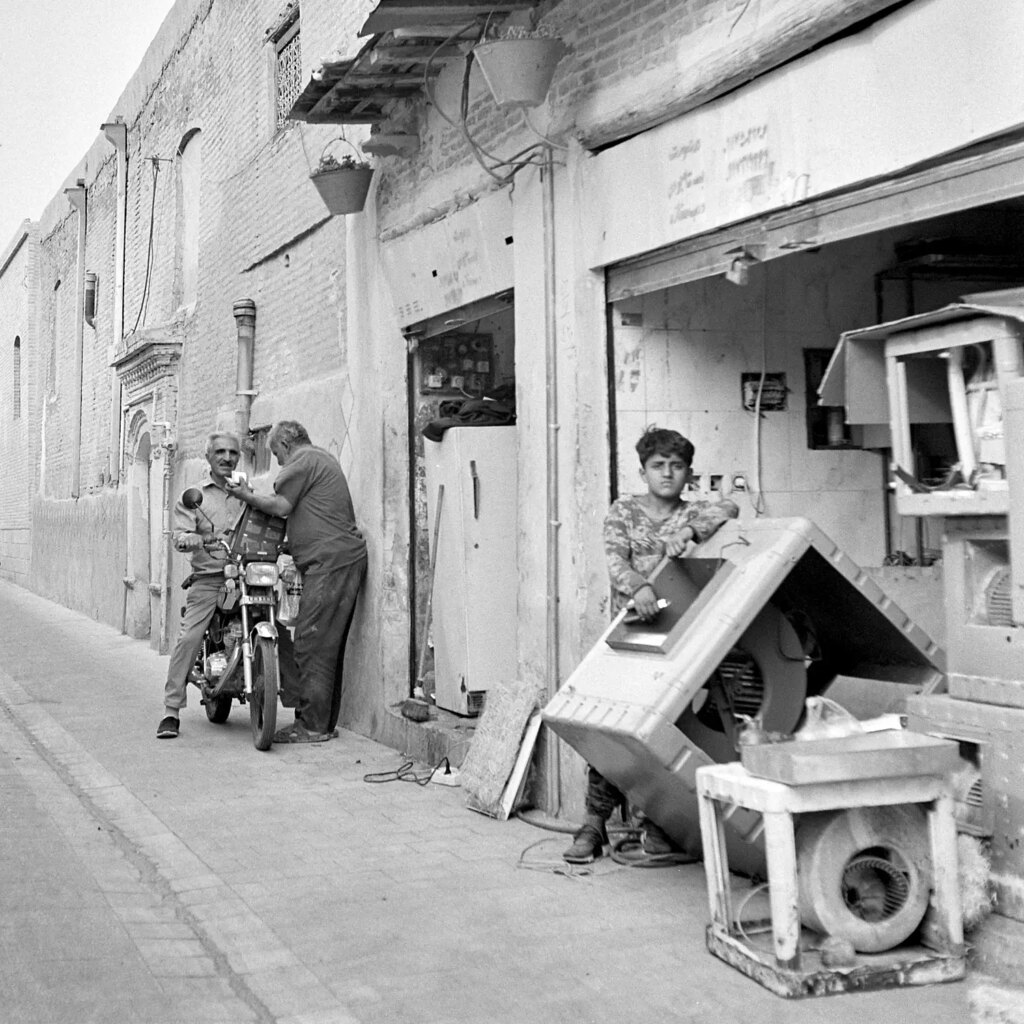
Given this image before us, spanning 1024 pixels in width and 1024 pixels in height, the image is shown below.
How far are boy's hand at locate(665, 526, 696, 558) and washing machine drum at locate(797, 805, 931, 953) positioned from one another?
132cm

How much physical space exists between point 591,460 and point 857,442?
1.36 metres

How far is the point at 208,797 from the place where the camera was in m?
7.43

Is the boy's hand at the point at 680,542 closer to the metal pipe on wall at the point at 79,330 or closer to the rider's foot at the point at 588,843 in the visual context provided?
the rider's foot at the point at 588,843

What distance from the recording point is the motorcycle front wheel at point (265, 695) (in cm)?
881

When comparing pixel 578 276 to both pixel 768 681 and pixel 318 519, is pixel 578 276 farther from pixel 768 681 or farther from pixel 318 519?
pixel 318 519

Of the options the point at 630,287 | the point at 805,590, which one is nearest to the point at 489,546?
the point at 630,287

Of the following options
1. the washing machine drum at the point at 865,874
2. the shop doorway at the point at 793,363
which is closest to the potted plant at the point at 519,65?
the shop doorway at the point at 793,363

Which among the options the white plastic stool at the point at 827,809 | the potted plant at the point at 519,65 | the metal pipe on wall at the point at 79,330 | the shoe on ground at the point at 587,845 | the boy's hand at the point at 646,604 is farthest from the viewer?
the metal pipe on wall at the point at 79,330

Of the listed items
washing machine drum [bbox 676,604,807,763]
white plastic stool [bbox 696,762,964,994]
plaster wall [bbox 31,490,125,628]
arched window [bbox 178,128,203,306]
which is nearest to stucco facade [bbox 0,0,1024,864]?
washing machine drum [bbox 676,604,807,763]

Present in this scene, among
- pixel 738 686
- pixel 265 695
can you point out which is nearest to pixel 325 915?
pixel 738 686

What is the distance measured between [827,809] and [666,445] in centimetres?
195

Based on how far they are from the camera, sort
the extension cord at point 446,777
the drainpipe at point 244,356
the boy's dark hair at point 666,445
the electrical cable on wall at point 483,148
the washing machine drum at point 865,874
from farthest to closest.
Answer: the drainpipe at point 244,356, the extension cord at point 446,777, the electrical cable on wall at point 483,148, the boy's dark hair at point 666,445, the washing machine drum at point 865,874

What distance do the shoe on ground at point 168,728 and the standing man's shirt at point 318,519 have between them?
1400 millimetres

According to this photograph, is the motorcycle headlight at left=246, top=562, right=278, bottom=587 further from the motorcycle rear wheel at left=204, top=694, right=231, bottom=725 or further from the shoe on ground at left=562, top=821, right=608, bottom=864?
the shoe on ground at left=562, top=821, right=608, bottom=864
